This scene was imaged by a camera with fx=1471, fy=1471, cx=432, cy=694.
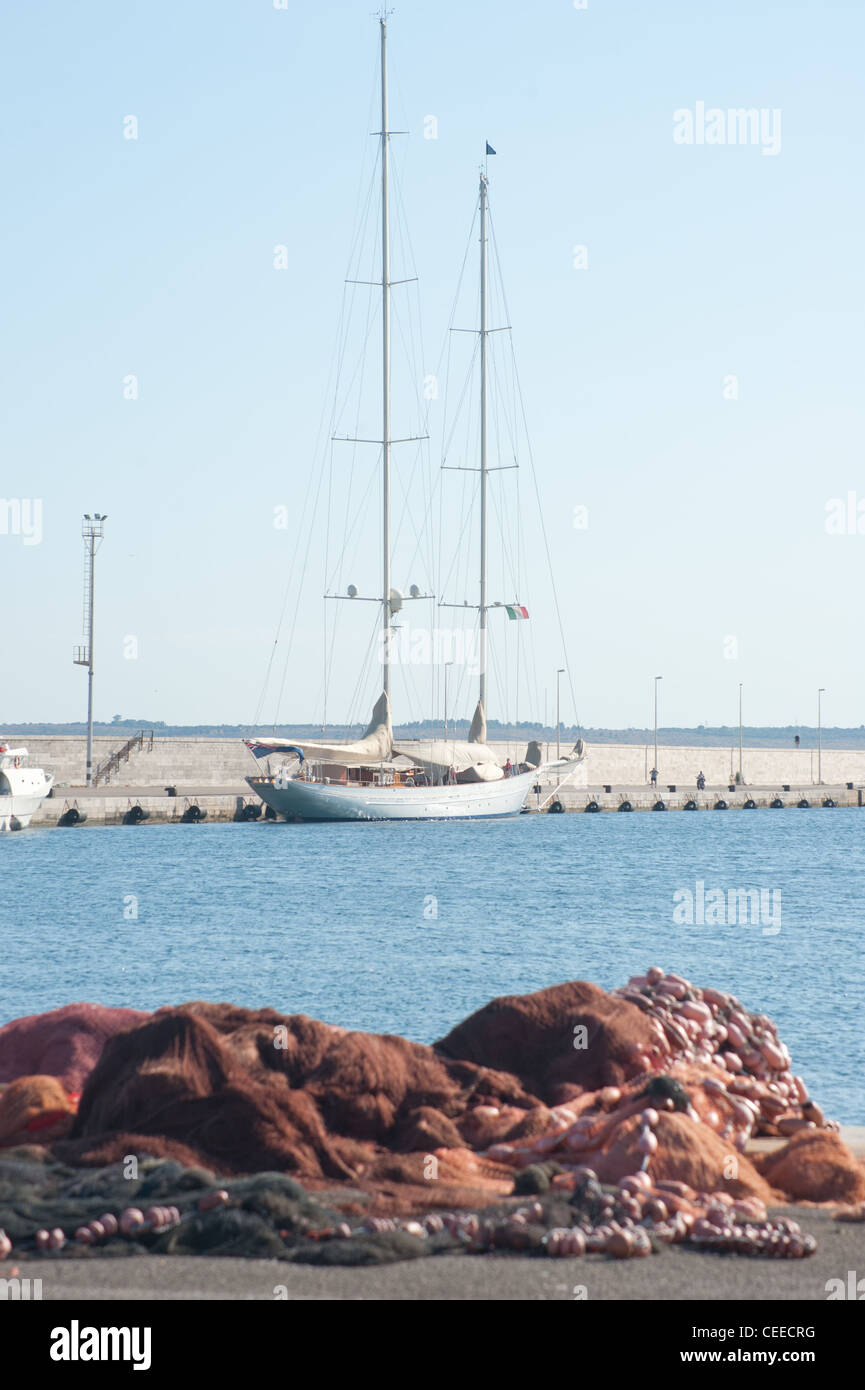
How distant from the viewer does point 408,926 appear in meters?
32.9

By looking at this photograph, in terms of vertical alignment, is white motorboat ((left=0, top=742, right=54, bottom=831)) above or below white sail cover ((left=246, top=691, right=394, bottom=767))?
below

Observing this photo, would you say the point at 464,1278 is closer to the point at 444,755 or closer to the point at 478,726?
the point at 444,755

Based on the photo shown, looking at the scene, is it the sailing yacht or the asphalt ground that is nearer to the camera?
the asphalt ground

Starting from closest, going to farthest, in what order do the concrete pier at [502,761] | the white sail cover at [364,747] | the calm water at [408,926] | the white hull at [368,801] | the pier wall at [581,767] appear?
the calm water at [408,926], the white sail cover at [364,747], the white hull at [368,801], the concrete pier at [502,761], the pier wall at [581,767]

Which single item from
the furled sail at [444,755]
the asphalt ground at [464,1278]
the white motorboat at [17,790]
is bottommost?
the white motorboat at [17,790]

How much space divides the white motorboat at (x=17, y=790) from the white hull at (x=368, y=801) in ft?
33.7

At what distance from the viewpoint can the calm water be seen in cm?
2275

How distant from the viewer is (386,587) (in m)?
64.8

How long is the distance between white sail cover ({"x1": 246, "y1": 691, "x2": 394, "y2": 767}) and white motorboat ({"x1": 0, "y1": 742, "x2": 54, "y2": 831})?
32.0 ft

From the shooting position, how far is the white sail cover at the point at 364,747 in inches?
2430

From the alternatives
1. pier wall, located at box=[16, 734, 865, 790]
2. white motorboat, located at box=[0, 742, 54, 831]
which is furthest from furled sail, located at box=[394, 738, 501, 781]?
pier wall, located at box=[16, 734, 865, 790]

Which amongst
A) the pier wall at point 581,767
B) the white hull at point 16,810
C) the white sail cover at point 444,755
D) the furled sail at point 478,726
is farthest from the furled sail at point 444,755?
the pier wall at point 581,767

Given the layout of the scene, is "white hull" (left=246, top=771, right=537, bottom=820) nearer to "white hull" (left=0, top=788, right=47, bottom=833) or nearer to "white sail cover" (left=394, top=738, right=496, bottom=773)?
"white sail cover" (left=394, top=738, right=496, bottom=773)

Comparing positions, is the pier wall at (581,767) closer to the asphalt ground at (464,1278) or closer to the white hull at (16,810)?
the white hull at (16,810)
